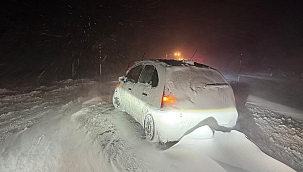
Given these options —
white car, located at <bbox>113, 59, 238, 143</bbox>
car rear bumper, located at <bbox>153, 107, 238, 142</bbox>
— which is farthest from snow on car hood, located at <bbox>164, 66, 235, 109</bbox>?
car rear bumper, located at <bbox>153, 107, 238, 142</bbox>

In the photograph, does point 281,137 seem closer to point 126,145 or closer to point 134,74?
point 126,145

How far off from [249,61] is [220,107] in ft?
A: 126

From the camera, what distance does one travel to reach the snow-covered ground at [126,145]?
3961mm

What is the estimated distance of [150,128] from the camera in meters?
5.15

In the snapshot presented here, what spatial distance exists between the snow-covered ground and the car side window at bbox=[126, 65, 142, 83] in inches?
47.6

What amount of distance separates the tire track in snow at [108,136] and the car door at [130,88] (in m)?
0.59

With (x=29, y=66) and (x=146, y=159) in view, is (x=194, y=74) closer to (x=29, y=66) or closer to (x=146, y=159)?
(x=146, y=159)

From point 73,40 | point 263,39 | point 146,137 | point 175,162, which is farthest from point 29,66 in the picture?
point 263,39

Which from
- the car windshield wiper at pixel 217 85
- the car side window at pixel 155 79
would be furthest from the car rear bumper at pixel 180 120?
the car side window at pixel 155 79

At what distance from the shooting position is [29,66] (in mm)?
22609

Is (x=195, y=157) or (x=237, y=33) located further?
(x=237, y=33)

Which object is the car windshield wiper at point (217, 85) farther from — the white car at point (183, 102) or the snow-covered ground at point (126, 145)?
the snow-covered ground at point (126, 145)

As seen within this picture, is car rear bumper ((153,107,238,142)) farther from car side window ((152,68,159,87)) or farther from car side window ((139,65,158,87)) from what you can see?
car side window ((139,65,158,87))

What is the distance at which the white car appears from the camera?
4609 mm
